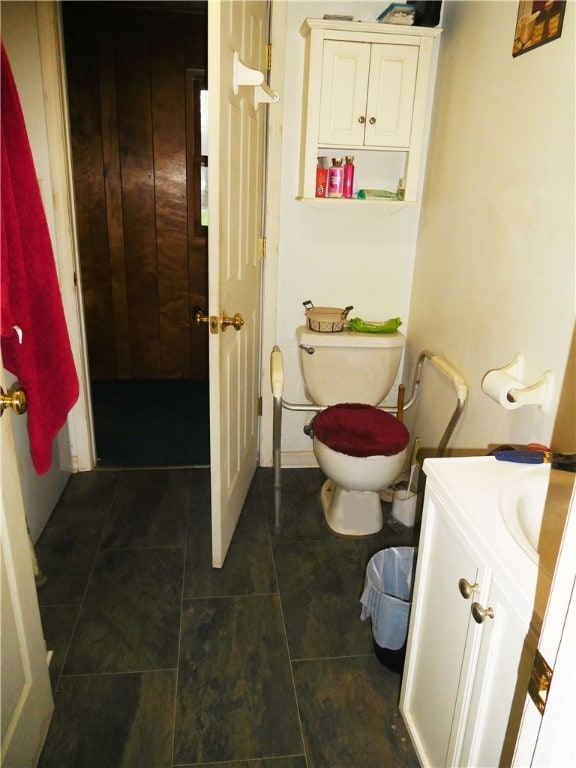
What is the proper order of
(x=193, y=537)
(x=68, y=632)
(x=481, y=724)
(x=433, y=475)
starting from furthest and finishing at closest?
(x=193, y=537), (x=68, y=632), (x=433, y=475), (x=481, y=724)

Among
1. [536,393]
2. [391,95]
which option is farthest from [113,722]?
[391,95]

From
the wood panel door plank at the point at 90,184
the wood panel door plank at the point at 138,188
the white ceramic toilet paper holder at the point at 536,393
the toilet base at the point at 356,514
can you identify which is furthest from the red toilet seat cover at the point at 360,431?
the wood panel door plank at the point at 90,184

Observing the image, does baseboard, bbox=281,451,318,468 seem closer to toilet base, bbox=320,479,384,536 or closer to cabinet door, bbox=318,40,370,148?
toilet base, bbox=320,479,384,536

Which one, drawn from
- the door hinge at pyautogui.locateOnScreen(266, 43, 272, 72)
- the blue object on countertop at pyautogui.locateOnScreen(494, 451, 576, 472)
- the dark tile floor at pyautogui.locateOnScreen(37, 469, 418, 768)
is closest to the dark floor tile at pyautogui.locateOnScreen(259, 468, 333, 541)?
the dark tile floor at pyautogui.locateOnScreen(37, 469, 418, 768)

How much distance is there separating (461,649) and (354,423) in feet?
3.64

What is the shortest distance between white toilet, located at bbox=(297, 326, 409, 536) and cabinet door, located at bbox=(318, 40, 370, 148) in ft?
2.53

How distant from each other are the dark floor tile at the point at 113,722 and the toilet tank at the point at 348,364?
1.24 metres

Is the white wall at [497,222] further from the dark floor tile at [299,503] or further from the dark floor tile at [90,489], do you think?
the dark floor tile at [90,489]

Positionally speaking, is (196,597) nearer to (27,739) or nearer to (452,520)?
(27,739)

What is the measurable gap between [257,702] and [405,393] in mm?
1445

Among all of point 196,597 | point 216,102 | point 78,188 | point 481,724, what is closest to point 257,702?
point 196,597

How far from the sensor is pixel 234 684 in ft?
4.98

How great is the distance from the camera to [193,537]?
6.98 ft

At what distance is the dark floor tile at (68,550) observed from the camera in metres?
1.81
